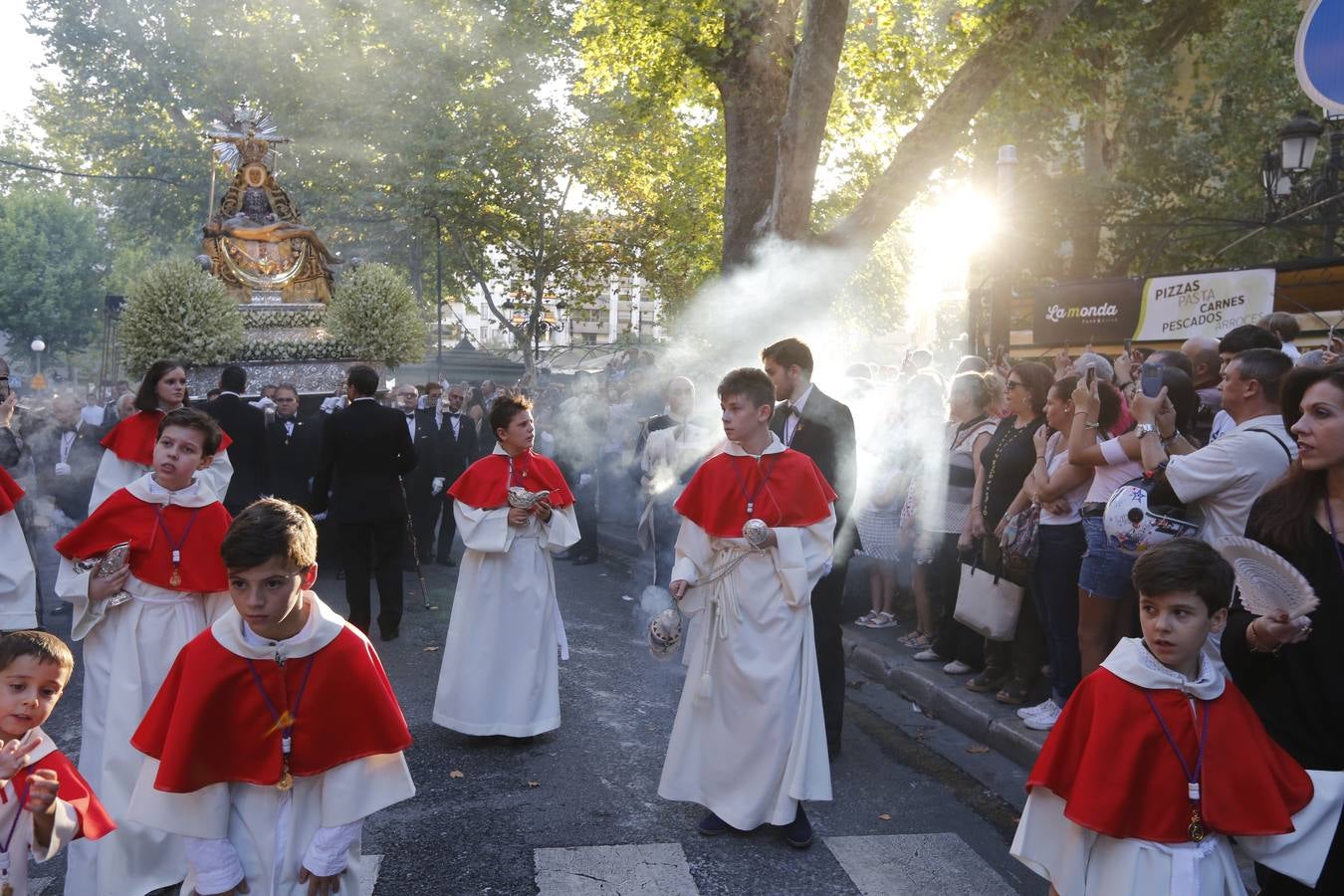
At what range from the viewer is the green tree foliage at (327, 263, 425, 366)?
1467cm

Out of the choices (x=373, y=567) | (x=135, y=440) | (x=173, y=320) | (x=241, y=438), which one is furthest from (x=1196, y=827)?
(x=173, y=320)

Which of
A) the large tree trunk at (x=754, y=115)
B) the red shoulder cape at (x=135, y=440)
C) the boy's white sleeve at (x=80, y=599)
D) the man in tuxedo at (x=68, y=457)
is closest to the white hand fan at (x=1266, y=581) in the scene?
the boy's white sleeve at (x=80, y=599)

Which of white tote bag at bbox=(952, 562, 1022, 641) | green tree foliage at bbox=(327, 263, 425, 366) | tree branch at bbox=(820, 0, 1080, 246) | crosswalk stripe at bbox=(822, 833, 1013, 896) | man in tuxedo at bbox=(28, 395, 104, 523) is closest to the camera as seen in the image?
crosswalk stripe at bbox=(822, 833, 1013, 896)

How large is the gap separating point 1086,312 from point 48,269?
5212 cm

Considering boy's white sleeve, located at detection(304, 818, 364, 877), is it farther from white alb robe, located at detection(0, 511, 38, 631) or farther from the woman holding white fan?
white alb robe, located at detection(0, 511, 38, 631)

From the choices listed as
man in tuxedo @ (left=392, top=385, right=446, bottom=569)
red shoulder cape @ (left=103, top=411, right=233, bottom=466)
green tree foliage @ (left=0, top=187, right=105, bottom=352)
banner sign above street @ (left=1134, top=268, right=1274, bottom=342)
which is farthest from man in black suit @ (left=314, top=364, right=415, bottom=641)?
green tree foliage @ (left=0, top=187, right=105, bottom=352)

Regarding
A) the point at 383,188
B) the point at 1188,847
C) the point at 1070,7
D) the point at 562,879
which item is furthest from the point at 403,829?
the point at 383,188

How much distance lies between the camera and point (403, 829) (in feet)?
16.6

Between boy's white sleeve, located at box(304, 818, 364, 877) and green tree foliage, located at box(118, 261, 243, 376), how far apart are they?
37.0 feet

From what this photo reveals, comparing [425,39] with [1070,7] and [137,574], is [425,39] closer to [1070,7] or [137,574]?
[1070,7]

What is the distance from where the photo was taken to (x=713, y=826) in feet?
16.5

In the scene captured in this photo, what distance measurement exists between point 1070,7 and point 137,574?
469 inches

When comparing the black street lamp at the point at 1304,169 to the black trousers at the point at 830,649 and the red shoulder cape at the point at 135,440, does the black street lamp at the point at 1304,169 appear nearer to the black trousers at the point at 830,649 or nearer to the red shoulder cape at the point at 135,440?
the black trousers at the point at 830,649

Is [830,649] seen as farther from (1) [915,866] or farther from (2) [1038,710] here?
(1) [915,866]
